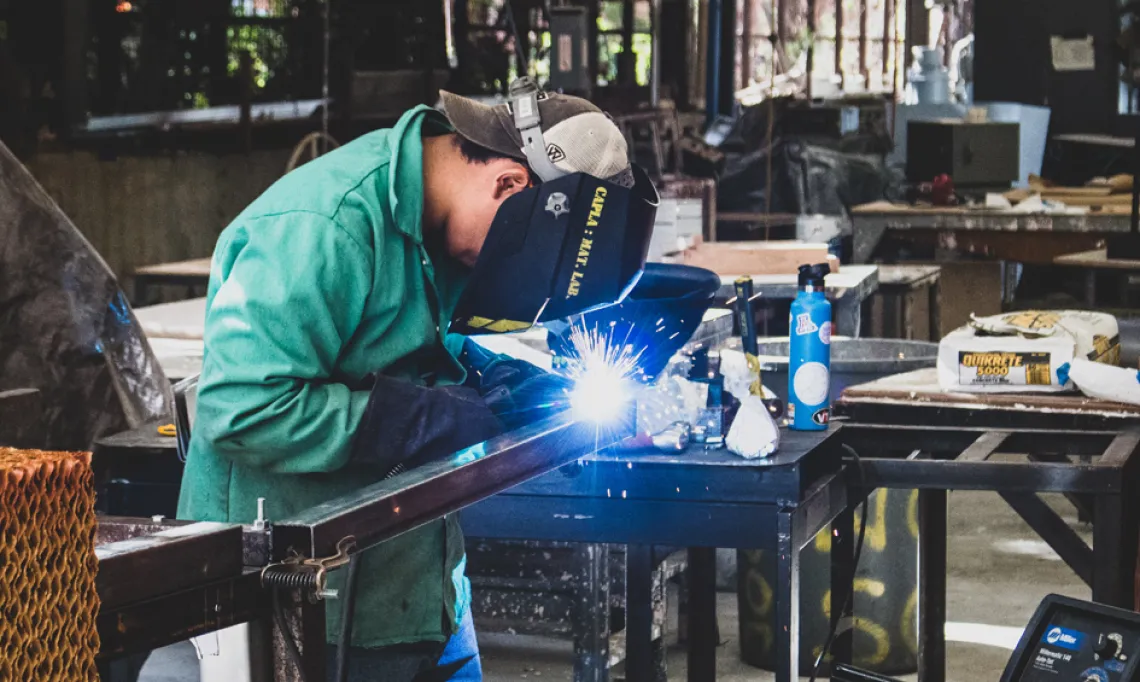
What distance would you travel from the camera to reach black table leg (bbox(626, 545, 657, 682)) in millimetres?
3209

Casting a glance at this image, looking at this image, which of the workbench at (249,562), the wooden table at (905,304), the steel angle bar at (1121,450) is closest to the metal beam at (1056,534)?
the steel angle bar at (1121,450)

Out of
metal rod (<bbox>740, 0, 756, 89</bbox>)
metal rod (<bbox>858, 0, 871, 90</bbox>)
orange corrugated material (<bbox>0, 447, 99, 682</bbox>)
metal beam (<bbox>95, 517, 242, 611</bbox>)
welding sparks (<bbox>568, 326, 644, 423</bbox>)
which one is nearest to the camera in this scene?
orange corrugated material (<bbox>0, 447, 99, 682</bbox>)

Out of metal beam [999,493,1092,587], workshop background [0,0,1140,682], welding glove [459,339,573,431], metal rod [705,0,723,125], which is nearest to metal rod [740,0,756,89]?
workshop background [0,0,1140,682]

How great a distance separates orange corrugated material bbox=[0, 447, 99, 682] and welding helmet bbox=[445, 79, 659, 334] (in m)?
1.08

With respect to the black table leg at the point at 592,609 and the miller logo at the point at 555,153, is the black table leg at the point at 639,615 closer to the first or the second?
the black table leg at the point at 592,609

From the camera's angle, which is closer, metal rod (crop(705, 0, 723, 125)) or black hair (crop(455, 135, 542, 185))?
black hair (crop(455, 135, 542, 185))

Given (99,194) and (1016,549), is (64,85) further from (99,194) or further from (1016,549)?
(1016,549)

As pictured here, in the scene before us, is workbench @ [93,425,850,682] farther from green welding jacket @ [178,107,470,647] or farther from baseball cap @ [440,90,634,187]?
baseball cap @ [440,90,634,187]

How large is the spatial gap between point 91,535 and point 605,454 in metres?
1.66

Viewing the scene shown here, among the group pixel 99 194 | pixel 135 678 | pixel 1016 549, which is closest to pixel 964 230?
pixel 1016 549

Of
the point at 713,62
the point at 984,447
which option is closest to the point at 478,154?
the point at 984,447

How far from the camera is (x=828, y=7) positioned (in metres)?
25.4

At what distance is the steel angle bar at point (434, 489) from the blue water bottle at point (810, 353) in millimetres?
697

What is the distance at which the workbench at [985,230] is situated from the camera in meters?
9.42
